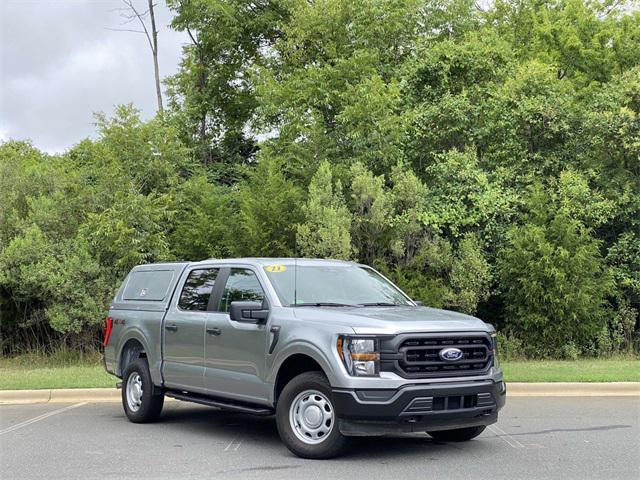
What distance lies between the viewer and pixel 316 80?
21391 millimetres

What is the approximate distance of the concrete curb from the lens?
11.3 m

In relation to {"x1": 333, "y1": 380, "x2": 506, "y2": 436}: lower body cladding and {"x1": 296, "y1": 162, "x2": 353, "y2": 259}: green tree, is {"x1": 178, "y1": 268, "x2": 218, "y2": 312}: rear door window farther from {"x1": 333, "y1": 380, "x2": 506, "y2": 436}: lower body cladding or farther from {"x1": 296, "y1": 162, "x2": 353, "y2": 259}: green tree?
A: {"x1": 296, "y1": 162, "x2": 353, "y2": 259}: green tree

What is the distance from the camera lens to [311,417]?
6.99 meters

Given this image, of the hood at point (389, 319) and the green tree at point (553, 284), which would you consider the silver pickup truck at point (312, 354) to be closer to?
the hood at point (389, 319)

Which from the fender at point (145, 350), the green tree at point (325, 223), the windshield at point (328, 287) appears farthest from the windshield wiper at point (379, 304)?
the green tree at point (325, 223)

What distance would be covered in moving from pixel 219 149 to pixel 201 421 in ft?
62.5

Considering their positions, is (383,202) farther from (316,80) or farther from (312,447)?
(312,447)

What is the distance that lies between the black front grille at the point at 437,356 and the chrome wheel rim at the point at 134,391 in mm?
4090

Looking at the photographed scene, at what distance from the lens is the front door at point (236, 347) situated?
25.0 ft

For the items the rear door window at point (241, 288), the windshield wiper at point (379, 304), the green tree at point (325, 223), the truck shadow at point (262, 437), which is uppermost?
the green tree at point (325, 223)

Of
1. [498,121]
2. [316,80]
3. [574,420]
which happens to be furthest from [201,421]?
[316,80]

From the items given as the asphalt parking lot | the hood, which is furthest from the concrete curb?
the hood

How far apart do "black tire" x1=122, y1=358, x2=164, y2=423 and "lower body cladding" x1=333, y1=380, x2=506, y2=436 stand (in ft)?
11.0

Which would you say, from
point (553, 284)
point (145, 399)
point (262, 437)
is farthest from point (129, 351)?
point (553, 284)
